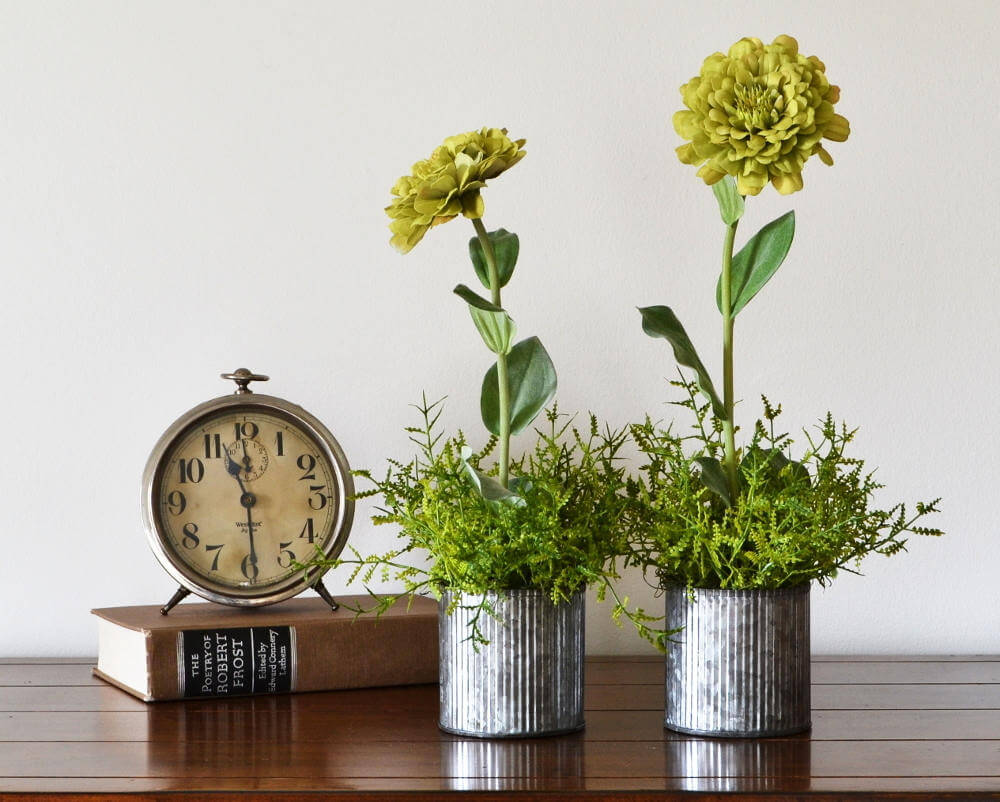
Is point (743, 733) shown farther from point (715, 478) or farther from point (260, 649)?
point (260, 649)

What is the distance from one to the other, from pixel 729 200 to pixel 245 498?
0.52 metres

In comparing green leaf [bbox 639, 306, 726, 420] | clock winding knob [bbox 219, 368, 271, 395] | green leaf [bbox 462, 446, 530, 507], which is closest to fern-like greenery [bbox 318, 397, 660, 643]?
green leaf [bbox 462, 446, 530, 507]

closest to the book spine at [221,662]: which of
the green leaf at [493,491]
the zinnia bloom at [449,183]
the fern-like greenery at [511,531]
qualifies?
the fern-like greenery at [511,531]

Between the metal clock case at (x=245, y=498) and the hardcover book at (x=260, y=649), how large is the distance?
36 mm

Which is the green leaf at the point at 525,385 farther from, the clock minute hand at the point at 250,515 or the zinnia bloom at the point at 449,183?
the clock minute hand at the point at 250,515

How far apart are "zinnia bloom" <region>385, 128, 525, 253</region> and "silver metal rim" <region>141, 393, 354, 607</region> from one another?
297mm

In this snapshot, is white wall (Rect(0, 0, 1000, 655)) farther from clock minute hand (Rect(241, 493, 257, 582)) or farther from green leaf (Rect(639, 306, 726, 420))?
green leaf (Rect(639, 306, 726, 420))

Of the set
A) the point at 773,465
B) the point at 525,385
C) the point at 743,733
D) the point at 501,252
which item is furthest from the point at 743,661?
the point at 501,252

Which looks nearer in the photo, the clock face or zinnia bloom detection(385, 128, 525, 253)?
zinnia bloom detection(385, 128, 525, 253)

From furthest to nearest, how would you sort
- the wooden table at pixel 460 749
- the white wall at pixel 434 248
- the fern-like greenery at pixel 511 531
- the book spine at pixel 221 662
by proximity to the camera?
the white wall at pixel 434 248
the book spine at pixel 221 662
the fern-like greenery at pixel 511 531
the wooden table at pixel 460 749

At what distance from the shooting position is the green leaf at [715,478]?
2.78 ft

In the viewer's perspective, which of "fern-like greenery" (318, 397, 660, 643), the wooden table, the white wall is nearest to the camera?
the wooden table

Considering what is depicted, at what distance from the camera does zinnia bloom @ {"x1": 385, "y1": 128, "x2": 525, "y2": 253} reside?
0.82m

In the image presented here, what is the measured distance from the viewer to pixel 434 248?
1.19 m
